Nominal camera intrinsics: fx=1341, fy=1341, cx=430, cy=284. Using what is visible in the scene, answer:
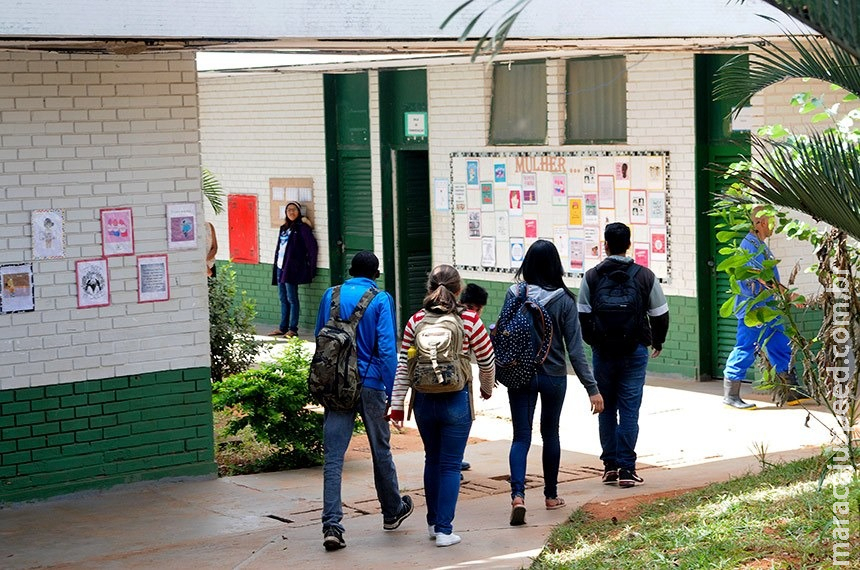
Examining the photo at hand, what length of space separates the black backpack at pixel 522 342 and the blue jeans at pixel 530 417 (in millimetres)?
92

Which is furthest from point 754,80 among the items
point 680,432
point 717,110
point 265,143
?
point 265,143

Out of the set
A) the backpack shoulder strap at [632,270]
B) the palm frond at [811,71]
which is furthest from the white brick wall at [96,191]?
the palm frond at [811,71]

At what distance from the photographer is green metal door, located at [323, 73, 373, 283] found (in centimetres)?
1736

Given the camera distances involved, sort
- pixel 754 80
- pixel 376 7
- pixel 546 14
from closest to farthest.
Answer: pixel 754 80 → pixel 376 7 → pixel 546 14

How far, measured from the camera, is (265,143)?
1883 cm

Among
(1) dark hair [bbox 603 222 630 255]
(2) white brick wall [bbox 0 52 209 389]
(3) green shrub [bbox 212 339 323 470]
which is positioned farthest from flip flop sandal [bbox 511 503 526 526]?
(2) white brick wall [bbox 0 52 209 389]

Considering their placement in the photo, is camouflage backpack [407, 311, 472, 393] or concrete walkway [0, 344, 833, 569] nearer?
camouflage backpack [407, 311, 472, 393]

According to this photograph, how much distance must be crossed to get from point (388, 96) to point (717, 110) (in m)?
5.03

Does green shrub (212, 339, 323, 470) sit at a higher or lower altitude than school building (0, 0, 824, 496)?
lower

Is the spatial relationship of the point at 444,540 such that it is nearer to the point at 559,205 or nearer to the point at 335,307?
the point at 335,307

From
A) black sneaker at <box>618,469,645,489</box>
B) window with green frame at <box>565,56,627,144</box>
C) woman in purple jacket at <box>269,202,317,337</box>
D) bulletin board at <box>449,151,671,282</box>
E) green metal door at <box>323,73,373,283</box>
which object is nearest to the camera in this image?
black sneaker at <box>618,469,645,489</box>

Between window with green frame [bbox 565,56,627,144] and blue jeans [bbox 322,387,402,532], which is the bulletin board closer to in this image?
window with green frame [bbox 565,56,627,144]

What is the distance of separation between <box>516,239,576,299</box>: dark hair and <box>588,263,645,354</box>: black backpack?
659 mm

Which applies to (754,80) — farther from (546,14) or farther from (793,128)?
(793,128)
